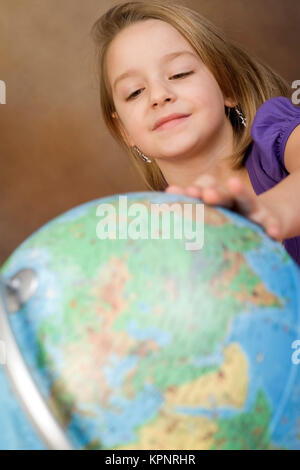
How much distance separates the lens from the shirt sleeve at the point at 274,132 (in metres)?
1.75

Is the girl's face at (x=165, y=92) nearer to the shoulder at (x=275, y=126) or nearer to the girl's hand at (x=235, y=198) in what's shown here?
the shoulder at (x=275, y=126)

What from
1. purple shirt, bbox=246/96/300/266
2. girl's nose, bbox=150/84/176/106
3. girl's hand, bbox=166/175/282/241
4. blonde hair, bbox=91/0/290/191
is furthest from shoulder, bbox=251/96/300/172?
girl's hand, bbox=166/175/282/241

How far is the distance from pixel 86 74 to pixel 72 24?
298 millimetres

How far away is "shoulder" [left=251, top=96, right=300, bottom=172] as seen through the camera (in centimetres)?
175

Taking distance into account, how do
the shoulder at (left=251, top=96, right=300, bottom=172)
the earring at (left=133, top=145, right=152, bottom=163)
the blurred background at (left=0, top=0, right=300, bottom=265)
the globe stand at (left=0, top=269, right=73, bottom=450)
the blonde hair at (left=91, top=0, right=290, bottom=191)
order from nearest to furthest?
the globe stand at (left=0, top=269, right=73, bottom=450), the shoulder at (left=251, top=96, right=300, bottom=172), the blonde hair at (left=91, top=0, right=290, bottom=191), the earring at (left=133, top=145, right=152, bottom=163), the blurred background at (left=0, top=0, right=300, bottom=265)

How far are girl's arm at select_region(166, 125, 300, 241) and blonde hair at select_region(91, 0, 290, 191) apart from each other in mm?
782

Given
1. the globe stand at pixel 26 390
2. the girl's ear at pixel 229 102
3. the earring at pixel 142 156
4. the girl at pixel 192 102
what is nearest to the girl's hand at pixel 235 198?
the globe stand at pixel 26 390

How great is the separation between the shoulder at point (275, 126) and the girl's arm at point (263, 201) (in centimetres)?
48

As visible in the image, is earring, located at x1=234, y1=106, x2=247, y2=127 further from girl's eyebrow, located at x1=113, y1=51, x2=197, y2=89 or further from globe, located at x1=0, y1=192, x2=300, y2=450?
globe, located at x1=0, y1=192, x2=300, y2=450

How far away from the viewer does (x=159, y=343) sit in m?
0.84

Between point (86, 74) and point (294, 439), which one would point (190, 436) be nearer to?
point (294, 439)

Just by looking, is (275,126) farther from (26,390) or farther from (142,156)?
(26,390)

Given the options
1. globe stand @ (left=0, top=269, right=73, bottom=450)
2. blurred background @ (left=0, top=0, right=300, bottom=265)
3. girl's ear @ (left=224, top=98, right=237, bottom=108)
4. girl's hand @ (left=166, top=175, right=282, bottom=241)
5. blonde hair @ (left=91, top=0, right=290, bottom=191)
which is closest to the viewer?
globe stand @ (left=0, top=269, right=73, bottom=450)
